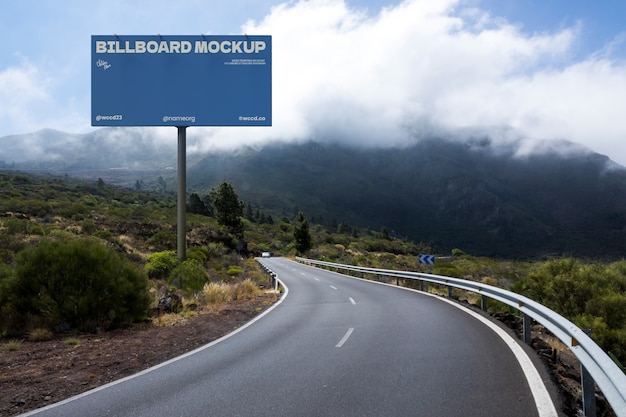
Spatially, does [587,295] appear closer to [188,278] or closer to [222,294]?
[222,294]

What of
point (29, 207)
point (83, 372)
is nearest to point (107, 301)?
point (83, 372)

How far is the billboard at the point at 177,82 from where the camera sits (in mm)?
18406

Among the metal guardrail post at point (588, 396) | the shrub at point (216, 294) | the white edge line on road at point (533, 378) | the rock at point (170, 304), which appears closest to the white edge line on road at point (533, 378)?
the white edge line on road at point (533, 378)

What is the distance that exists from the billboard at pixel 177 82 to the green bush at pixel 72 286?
8.61 metres

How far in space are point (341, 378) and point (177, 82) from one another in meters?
15.3

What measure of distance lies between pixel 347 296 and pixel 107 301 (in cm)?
952

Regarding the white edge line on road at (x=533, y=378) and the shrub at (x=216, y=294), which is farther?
the shrub at (x=216, y=294)

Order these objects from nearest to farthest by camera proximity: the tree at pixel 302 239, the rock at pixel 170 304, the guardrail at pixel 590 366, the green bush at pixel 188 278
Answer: the guardrail at pixel 590 366 < the rock at pixel 170 304 < the green bush at pixel 188 278 < the tree at pixel 302 239

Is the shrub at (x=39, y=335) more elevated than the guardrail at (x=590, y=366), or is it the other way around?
the guardrail at (x=590, y=366)

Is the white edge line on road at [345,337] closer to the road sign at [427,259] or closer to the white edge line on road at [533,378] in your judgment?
the white edge line on road at [533,378]

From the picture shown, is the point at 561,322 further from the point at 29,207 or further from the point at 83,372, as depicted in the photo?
the point at 29,207

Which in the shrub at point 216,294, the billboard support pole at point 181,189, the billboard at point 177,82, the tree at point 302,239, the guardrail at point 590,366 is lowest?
the tree at point 302,239

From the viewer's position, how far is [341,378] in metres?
6.34

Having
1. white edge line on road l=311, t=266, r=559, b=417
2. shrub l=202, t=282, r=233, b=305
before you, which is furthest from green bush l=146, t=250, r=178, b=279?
white edge line on road l=311, t=266, r=559, b=417
